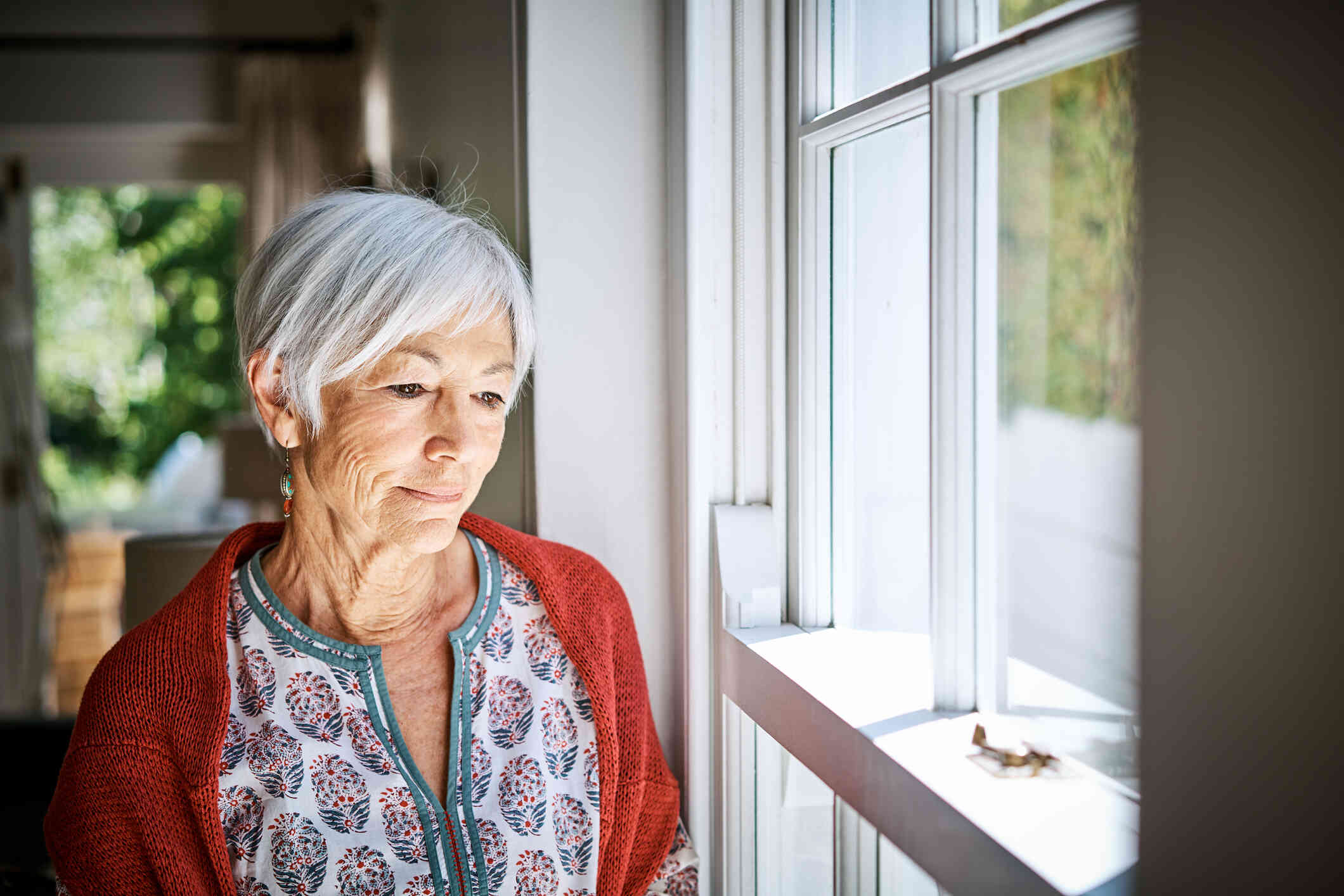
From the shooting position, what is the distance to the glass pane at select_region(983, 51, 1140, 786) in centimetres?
63

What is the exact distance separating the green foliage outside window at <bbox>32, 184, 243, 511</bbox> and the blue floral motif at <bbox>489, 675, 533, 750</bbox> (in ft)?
16.9

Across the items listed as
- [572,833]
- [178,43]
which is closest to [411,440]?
[572,833]

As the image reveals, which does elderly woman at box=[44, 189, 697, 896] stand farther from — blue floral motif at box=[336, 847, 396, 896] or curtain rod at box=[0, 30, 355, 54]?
curtain rod at box=[0, 30, 355, 54]

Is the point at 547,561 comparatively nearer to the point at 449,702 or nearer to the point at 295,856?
the point at 449,702

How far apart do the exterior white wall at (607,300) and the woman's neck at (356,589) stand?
29 centimetres

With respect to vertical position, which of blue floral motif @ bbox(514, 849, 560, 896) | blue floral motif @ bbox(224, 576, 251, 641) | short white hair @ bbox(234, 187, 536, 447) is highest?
short white hair @ bbox(234, 187, 536, 447)

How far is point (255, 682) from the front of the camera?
107 centimetres

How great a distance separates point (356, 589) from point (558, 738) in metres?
0.30

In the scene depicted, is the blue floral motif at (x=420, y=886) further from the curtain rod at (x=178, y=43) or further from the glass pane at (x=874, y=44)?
the curtain rod at (x=178, y=43)

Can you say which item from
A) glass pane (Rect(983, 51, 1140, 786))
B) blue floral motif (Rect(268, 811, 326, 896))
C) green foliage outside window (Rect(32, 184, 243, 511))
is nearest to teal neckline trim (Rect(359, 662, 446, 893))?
blue floral motif (Rect(268, 811, 326, 896))

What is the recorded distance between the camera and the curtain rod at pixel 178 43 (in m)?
4.12

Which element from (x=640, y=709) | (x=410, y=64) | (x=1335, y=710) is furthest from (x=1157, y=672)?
(x=410, y=64)

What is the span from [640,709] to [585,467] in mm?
384

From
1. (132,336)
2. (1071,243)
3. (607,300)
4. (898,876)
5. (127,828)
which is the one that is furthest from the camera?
(132,336)
